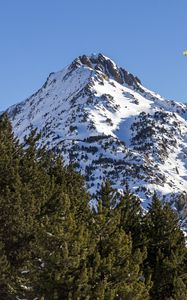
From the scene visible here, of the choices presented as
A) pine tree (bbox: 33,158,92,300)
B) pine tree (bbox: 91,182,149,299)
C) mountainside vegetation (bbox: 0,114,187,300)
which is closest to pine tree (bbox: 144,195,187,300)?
mountainside vegetation (bbox: 0,114,187,300)

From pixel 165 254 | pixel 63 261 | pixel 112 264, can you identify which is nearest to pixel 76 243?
pixel 63 261

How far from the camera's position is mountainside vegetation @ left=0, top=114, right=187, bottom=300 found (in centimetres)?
1878

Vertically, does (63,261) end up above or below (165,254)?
below

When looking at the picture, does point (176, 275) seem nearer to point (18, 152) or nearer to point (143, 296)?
point (143, 296)

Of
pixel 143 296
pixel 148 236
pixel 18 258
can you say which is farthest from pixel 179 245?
pixel 18 258

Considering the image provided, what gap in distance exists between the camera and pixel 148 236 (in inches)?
1075

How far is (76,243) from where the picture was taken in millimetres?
18625

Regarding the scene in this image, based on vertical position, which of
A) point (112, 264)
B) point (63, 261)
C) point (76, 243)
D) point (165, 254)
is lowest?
point (63, 261)

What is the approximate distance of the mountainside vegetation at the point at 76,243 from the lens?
18781 millimetres

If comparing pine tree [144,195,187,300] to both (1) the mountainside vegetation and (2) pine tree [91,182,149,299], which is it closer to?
(1) the mountainside vegetation

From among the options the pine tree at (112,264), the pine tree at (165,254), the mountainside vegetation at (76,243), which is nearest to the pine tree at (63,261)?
the mountainside vegetation at (76,243)

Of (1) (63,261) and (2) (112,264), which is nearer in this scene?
(1) (63,261)

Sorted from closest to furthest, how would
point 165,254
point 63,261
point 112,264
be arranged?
point 63,261 < point 112,264 < point 165,254

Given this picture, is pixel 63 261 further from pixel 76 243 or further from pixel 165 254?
pixel 165 254
